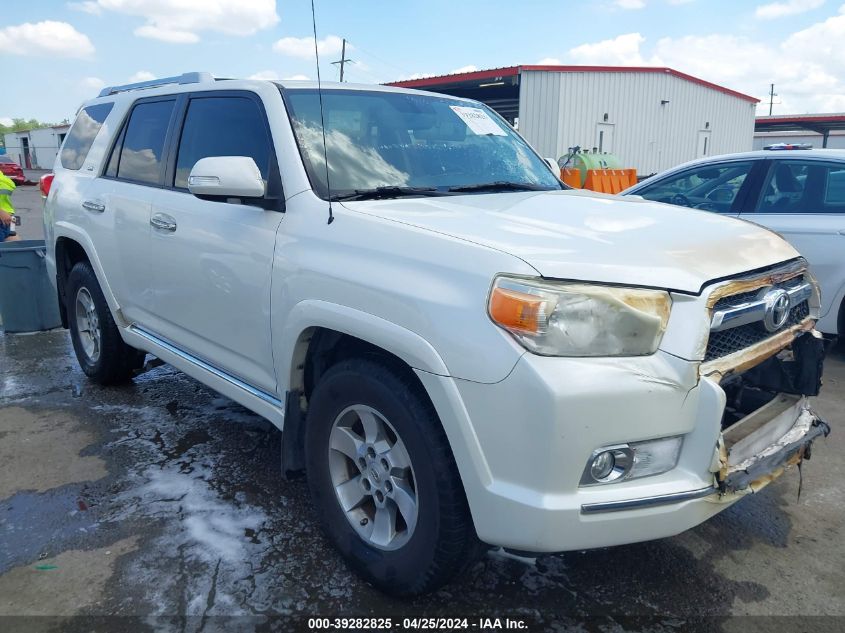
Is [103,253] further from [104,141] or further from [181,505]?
[181,505]

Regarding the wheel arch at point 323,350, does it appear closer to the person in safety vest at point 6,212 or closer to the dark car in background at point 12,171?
the person in safety vest at point 6,212

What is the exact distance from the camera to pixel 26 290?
646 centimetres

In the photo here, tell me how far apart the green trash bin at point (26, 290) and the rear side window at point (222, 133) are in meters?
3.26

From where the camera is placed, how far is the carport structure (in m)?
34.7

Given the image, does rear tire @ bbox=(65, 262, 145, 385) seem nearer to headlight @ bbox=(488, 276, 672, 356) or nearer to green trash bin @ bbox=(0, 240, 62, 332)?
green trash bin @ bbox=(0, 240, 62, 332)

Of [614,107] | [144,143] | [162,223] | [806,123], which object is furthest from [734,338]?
[806,123]

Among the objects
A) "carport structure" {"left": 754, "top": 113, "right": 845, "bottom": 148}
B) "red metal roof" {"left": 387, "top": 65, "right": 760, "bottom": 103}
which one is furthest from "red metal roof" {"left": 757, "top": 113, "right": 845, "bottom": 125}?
"red metal roof" {"left": 387, "top": 65, "right": 760, "bottom": 103}

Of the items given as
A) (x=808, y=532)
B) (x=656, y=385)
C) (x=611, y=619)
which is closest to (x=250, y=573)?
(x=611, y=619)

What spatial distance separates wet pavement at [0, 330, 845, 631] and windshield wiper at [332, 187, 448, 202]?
1469 mm

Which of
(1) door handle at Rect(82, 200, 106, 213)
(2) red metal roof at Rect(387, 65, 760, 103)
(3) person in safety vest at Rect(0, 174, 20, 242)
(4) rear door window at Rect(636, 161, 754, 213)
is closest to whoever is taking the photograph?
(1) door handle at Rect(82, 200, 106, 213)

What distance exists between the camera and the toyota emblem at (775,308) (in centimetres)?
242

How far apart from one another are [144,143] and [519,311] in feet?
10.2

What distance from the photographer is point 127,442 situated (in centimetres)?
400

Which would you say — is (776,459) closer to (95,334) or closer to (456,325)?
(456,325)
